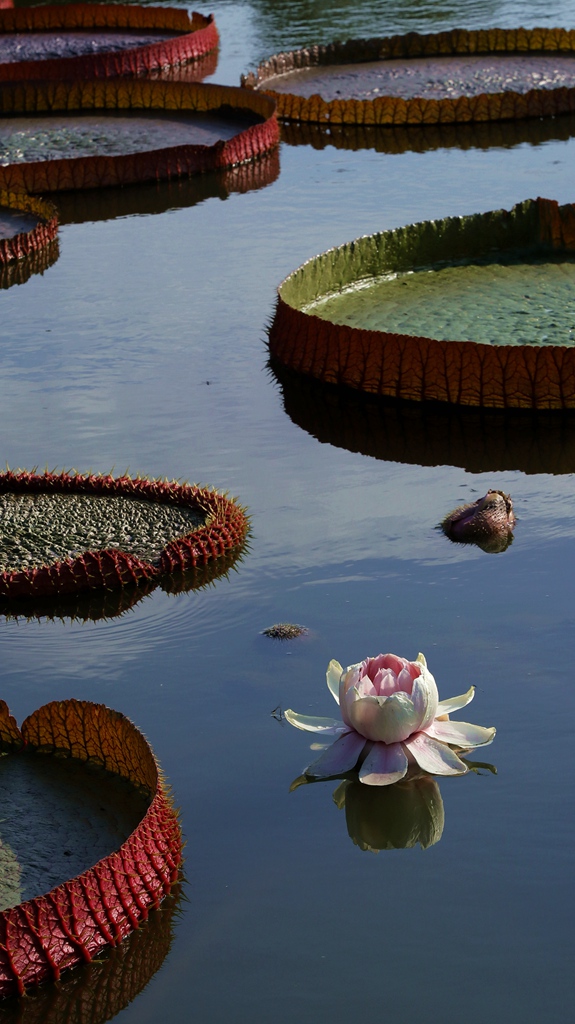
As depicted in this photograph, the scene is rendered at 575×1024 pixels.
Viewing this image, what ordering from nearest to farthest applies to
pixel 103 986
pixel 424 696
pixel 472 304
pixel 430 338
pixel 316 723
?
pixel 103 986 → pixel 424 696 → pixel 316 723 → pixel 430 338 → pixel 472 304

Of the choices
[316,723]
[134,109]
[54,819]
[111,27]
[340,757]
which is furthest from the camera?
[111,27]

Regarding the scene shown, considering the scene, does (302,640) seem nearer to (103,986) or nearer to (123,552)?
(123,552)

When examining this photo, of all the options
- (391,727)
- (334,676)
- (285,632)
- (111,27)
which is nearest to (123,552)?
(285,632)

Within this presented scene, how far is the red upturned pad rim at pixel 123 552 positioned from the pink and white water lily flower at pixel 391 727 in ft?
5.33

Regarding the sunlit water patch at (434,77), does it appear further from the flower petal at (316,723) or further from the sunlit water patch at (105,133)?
the flower petal at (316,723)

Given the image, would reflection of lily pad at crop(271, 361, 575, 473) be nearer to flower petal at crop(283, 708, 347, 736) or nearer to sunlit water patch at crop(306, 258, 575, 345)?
sunlit water patch at crop(306, 258, 575, 345)

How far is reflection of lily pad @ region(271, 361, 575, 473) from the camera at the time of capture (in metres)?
7.18

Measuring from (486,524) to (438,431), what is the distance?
138 cm

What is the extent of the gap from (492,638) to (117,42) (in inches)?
611

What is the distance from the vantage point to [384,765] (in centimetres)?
447

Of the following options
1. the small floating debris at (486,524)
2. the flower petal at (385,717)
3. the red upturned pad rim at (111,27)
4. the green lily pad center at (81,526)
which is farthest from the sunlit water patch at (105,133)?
the flower petal at (385,717)

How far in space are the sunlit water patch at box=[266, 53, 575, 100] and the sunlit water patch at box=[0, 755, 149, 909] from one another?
12415 millimetres

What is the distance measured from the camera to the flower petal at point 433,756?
4.46 m

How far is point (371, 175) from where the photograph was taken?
12688mm
